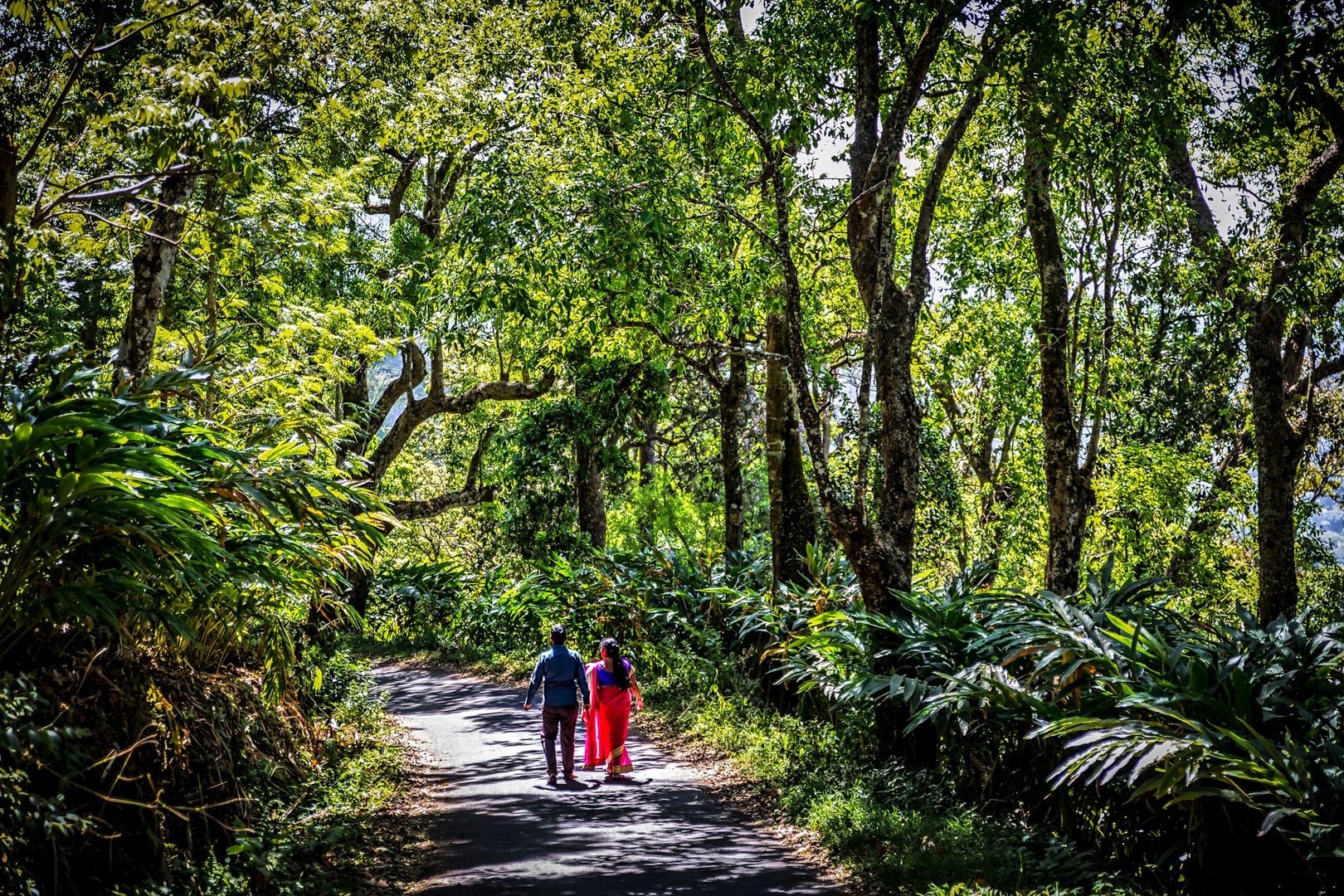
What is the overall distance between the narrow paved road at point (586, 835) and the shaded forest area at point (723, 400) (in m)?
0.69

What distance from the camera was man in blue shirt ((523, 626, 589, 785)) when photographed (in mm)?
9961

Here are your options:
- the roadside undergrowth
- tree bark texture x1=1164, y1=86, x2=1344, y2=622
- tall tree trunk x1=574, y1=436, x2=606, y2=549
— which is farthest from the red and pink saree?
tall tree trunk x1=574, y1=436, x2=606, y2=549

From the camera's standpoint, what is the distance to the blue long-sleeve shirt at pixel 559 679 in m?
10.1

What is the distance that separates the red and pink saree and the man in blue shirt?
165 mm

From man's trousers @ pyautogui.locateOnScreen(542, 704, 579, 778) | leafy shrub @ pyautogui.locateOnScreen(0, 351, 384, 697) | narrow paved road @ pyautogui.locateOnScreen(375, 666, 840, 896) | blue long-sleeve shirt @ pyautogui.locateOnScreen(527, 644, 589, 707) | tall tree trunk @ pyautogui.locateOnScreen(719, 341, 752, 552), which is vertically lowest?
narrow paved road @ pyautogui.locateOnScreen(375, 666, 840, 896)

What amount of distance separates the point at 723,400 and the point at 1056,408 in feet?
21.9

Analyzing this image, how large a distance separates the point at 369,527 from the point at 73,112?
18.3 ft

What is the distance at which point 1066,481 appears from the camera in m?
10.5

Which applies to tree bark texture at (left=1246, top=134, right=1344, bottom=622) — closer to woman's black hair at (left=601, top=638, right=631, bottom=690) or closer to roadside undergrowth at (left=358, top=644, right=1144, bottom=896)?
roadside undergrowth at (left=358, top=644, right=1144, bottom=896)

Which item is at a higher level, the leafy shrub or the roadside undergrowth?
the leafy shrub

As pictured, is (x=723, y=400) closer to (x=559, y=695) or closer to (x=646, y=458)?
(x=559, y=695)

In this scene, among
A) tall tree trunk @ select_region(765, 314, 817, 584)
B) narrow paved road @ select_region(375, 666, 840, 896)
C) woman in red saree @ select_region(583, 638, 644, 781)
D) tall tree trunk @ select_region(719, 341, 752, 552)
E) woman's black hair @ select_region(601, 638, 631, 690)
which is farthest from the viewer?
tall tree trunk @ select_region(719, 341, 752, 552)

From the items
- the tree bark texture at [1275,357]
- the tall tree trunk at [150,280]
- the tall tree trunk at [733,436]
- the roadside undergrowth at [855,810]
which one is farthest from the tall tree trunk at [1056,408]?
the tall tree trunk at [150,280]

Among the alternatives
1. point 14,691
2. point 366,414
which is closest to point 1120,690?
point 14,691
